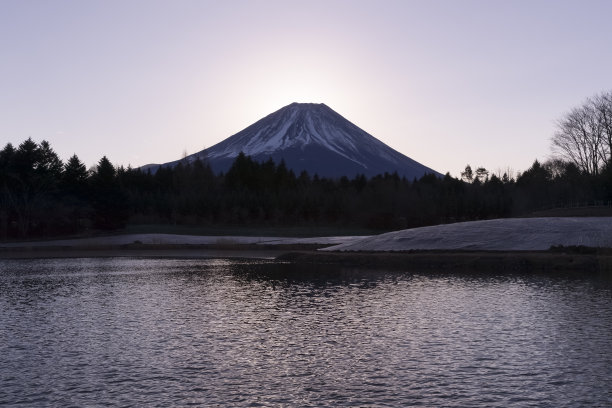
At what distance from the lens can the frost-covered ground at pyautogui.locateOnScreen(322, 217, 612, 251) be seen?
5384 cm

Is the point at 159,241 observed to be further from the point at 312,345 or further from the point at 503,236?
the point at 312,345

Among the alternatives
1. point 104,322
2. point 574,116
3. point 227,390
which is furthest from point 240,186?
point 227,390

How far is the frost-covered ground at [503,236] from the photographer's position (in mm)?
53844

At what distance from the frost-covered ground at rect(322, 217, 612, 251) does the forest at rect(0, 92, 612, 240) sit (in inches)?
1759

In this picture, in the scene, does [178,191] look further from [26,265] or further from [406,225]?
[26,265]

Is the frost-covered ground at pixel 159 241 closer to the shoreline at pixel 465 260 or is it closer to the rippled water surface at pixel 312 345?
the shoreline at pixel 465 260

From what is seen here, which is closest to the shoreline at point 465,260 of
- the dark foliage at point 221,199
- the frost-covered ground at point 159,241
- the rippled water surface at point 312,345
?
the rippled water surface at point 312,345

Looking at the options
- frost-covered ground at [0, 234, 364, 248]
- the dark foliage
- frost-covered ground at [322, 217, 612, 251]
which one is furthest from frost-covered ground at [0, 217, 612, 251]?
the dark foliage

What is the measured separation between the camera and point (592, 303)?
28.4 m

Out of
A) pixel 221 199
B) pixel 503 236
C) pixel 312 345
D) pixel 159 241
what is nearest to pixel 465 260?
pixel 503 236

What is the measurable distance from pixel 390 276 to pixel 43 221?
76.6m

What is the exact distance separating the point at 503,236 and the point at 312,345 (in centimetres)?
4050

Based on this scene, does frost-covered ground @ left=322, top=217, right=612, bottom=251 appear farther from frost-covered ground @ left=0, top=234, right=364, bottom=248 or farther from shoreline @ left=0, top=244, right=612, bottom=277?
frost-covered ground @ left=0, top=234, right=364, bottom=248

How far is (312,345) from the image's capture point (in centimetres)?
2105
